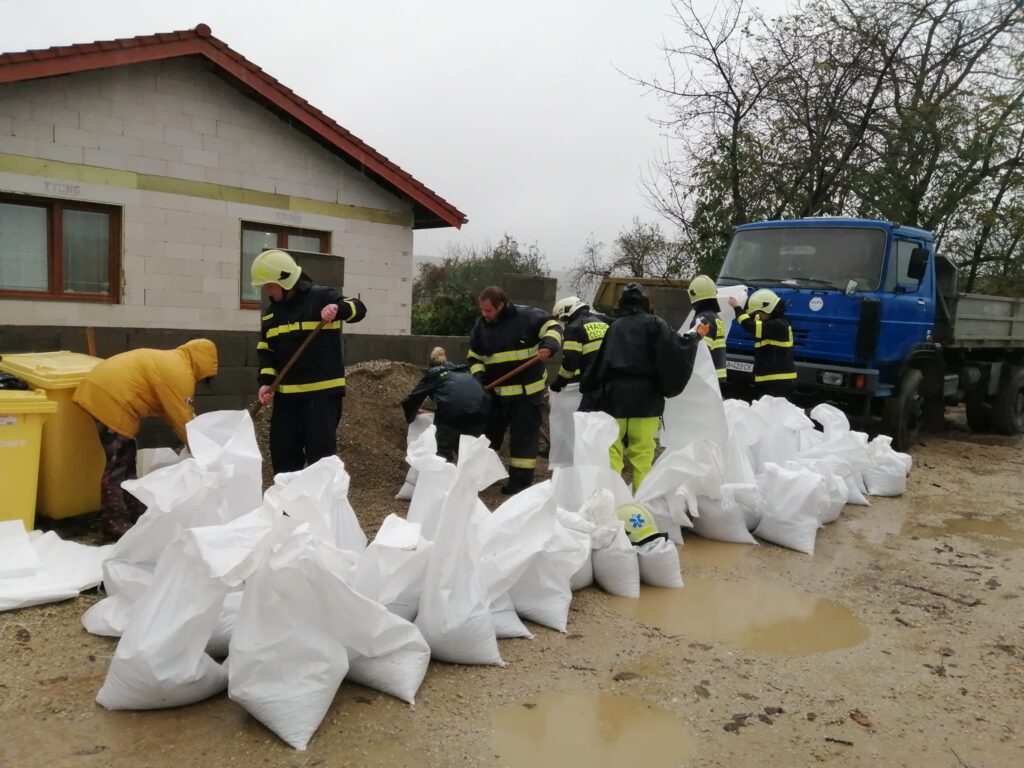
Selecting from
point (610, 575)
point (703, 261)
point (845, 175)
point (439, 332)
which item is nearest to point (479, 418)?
point (610, 575)

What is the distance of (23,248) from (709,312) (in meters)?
5.67

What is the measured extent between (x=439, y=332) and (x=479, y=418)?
7.78 m

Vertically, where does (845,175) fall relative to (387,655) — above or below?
above

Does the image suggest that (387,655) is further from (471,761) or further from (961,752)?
(961,752)

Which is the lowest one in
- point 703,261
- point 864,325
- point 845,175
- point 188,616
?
point 188,616

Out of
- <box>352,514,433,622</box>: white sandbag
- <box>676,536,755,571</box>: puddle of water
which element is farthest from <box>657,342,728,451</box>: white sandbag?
<box>352,514,433,622</box>: white sandbag

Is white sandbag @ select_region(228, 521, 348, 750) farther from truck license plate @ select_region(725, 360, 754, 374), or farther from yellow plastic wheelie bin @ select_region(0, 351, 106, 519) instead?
truck license plate @ select_region(725, 360, 754, 374)

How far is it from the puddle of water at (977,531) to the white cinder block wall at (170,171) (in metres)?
5.92

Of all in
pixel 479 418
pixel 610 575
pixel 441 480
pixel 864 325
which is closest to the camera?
pixel 441 480

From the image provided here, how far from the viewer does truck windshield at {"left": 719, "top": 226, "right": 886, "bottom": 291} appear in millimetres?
7621

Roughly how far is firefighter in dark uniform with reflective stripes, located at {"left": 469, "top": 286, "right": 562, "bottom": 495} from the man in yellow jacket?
6.97ft

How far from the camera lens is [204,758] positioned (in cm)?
233

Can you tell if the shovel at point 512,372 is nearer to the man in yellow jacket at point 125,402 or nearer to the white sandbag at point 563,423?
the white sandbag at point 563,423

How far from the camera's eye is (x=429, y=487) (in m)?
3.36
